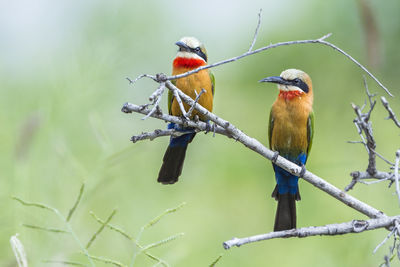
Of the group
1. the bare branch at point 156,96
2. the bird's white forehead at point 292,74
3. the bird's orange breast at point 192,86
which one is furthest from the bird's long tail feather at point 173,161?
the bare branch at point 156,96

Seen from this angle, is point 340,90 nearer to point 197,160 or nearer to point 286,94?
point 197,160

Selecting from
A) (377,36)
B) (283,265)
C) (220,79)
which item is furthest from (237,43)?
(377,36)

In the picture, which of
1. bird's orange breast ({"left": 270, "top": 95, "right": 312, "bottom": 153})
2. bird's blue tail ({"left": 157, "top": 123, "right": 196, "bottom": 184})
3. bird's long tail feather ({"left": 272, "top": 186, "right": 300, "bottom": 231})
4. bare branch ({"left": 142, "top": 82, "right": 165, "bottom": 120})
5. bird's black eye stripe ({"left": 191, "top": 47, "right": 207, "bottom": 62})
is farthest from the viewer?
bird's black eye stripe ({"left": 191, "top": 47, "right": 207, "bottom": 62})

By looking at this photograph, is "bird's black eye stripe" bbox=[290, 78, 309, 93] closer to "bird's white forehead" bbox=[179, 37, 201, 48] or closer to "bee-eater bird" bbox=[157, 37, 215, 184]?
"bee-eater bird" bbox=[157, 37, 215, 184]

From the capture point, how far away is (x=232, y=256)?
6.55 metres

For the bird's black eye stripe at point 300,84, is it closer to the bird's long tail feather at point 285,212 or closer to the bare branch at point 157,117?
the bird's long tail feather at point 285,212

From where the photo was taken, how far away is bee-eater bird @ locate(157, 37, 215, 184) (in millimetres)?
4661

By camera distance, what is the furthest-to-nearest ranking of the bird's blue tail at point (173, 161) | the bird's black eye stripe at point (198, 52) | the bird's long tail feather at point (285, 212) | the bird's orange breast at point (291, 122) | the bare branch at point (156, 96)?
1. the bird's black eye stripe at point (198, 52)
2. the bird's orange breast at point (291, 122)
3. the bird's blue tail at point (173, 161)
4. the bird's long tail feather at point (285, 212)
5. the bare branch at point (156, 96)

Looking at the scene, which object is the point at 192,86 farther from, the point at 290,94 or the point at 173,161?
the point at 290,94

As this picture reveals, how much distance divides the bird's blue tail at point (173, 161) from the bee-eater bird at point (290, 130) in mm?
713

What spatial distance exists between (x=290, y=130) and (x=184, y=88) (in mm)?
900

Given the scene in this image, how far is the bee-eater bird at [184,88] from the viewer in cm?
466

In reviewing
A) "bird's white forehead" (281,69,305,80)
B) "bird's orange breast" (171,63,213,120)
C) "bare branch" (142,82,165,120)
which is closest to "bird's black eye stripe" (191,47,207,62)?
"bird's orange breast" (171,63,213,120)

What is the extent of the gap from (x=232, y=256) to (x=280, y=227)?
2146mm
